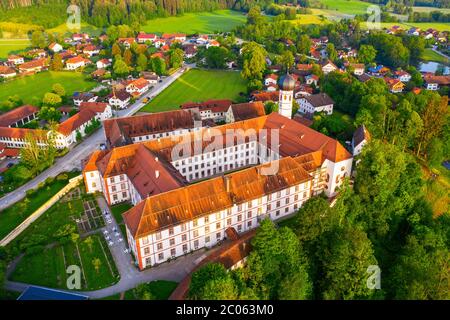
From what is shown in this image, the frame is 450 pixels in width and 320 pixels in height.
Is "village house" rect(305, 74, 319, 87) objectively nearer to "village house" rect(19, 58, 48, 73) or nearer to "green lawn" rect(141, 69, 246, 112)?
"green lawn" rect(141, 69, 246, 112)

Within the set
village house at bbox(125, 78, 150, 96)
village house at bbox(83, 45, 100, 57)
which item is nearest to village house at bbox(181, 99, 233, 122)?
village house at bbox(125, 78, 150, 96)

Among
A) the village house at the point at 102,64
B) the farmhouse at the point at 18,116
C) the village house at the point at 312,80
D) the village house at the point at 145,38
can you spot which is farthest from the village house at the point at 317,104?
the village house at the point at 145,38

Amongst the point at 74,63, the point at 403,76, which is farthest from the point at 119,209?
the point at 403,76

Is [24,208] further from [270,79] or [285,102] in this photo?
[270,79]

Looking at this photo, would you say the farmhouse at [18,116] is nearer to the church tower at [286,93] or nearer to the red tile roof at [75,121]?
the red tile roof at [75,121]

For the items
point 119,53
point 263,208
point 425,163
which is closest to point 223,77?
point 119,53
